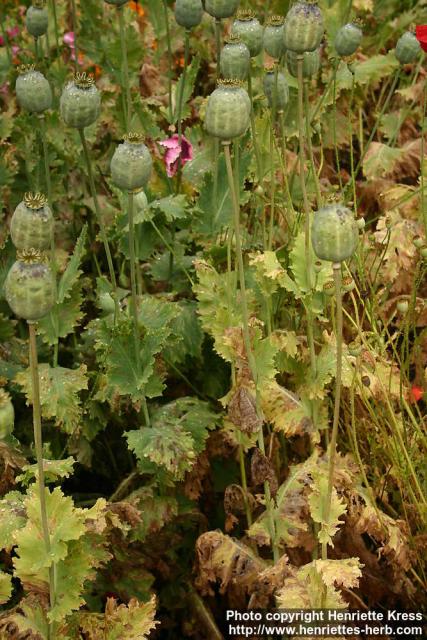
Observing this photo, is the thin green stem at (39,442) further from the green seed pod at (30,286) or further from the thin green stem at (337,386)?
the thin green stem at (337,386)

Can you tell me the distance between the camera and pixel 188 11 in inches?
84.1

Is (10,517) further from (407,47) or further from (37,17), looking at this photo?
(407,47)

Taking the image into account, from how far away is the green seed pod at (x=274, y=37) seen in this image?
6.41 ft

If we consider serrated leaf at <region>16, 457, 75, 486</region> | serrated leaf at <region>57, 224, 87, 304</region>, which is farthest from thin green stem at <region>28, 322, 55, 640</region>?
serrated leaf at <region>57, 224, 87, 304</region>

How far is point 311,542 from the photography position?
80.0 inches

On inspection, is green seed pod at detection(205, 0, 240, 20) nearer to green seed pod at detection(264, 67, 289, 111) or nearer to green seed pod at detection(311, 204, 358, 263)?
green seed pod at detection(264, 67, 289, 111)

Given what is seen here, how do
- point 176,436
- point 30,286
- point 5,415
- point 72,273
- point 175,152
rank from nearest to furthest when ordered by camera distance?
point 30,286 → point 5,415 → point 176,436 → point 72,273 → point 175,152

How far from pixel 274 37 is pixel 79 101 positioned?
0.47 meters

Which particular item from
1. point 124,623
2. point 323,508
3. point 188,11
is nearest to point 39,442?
point 124,623

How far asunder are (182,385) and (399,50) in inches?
41.0

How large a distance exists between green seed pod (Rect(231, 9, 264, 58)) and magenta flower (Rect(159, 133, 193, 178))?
531 millimetres

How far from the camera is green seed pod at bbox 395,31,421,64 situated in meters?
2.27

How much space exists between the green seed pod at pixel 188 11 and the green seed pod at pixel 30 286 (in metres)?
1.04

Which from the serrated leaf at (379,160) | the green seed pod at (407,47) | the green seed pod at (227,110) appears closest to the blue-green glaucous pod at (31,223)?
the green seed pod at (227,110)
